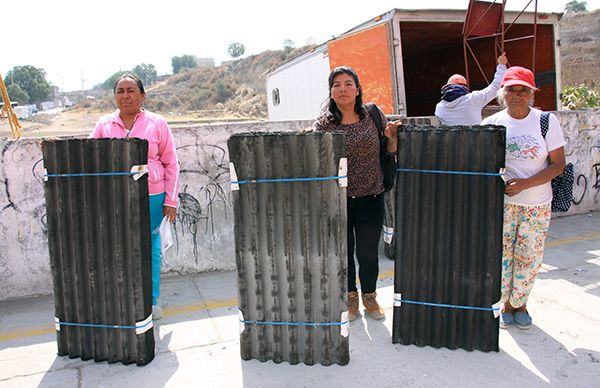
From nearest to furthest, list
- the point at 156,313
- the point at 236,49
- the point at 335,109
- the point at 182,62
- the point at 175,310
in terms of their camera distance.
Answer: the point at 335,109
the point at 156,313
the point at 175,310
the point at 236,49
the point at 182,62

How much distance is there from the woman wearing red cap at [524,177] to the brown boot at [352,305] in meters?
1.12

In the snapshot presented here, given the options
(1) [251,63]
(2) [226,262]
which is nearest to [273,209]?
(2) [226,262]

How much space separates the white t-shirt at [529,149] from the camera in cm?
320

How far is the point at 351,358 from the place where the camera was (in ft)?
10.4

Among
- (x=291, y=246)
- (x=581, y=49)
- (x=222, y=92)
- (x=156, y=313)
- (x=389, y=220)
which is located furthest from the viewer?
(x=222, y=92)

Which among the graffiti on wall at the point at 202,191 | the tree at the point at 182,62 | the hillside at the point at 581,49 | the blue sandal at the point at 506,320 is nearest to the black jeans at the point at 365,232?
the blue sandal at the point at 506,320

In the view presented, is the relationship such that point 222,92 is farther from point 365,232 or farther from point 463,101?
point 365,232

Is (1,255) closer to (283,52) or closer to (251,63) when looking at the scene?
(283,52)

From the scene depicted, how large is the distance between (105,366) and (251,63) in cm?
7020

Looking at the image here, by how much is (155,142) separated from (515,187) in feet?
8.50

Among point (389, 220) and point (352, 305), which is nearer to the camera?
point (352, 305)

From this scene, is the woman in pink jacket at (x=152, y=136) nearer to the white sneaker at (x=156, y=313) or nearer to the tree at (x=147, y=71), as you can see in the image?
the white sneaker at (x=156, y=313)

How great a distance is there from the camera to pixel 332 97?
3369 mm

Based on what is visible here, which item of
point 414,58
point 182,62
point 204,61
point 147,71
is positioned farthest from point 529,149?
point 204,61
